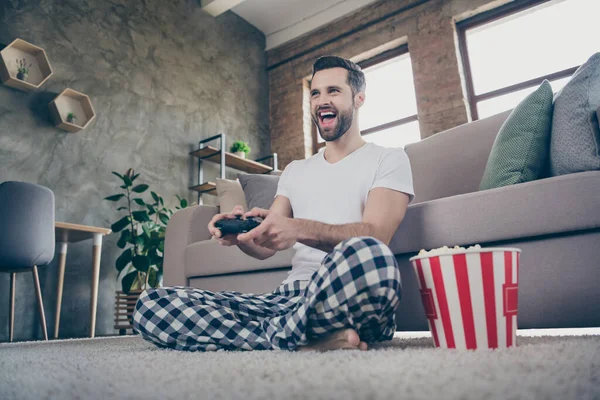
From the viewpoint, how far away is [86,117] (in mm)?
3047

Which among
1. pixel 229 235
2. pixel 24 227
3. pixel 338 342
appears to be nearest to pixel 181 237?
pixel 24 227

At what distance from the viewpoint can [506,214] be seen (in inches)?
44.7

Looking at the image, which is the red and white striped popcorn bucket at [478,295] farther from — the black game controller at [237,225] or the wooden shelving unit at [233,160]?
the wooden shelving unit at [233,160]

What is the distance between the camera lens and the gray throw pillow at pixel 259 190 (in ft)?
7.12

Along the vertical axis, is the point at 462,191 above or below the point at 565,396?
above

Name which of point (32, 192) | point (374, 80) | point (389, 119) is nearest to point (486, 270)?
point (32, 192)

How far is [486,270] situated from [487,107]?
3.48 m

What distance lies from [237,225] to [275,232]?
0.12 metres

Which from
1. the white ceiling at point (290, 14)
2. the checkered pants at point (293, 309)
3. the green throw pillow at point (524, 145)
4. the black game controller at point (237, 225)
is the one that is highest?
the white ceiling at point (290, 14)

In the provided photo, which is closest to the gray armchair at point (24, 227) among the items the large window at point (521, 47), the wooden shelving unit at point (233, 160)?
the wooden shelving unit at point (233, 160)

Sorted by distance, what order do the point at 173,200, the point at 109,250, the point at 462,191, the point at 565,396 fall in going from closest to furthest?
the point at 565,396
the point at 462,191
the point at 109,250
the point at 173,200

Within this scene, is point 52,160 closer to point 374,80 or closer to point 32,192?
point 32,192

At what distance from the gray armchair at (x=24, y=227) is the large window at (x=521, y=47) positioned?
350cm

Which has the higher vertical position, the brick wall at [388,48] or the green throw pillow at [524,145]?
the brick wall at [388,48]
